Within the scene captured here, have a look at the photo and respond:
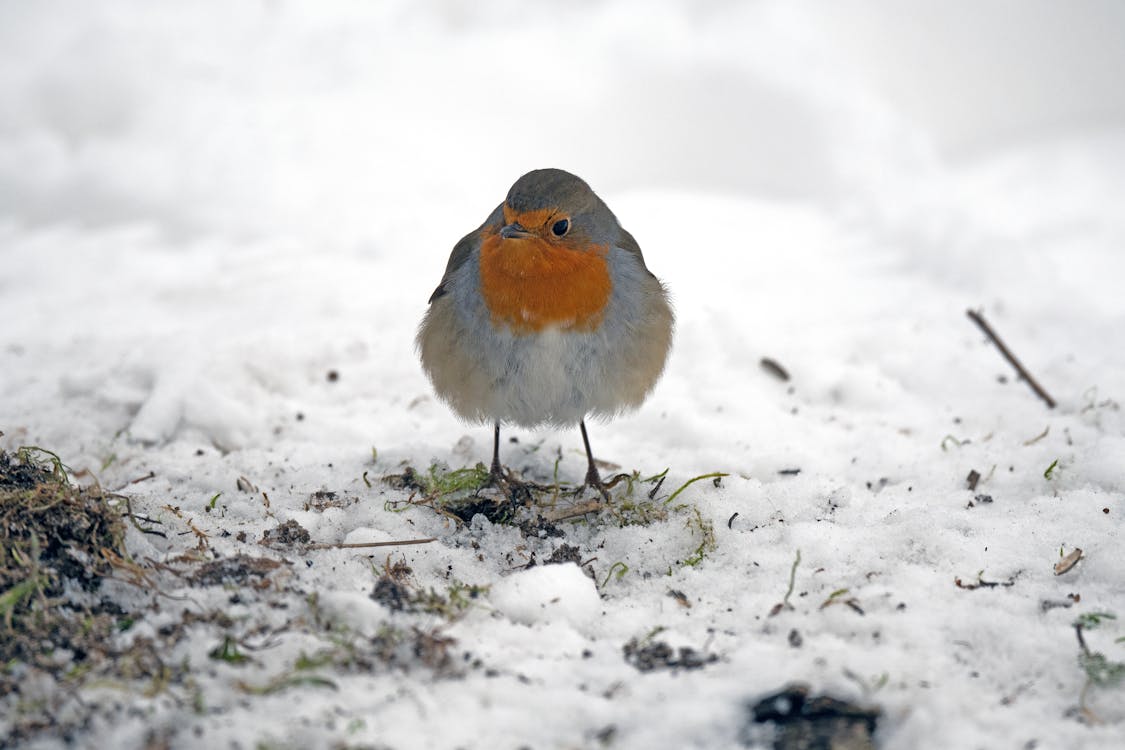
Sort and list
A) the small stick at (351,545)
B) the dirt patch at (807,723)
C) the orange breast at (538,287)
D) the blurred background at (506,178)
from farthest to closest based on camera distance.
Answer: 1. the blurred background at (506,178)
2. the orange breast at (538,287)
3. the small stick at (351,545)
4. the dirt patch at (807,723)

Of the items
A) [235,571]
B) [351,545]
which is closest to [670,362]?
[351,545]

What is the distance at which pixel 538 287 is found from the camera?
341cm

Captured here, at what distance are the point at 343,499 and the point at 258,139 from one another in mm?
5011

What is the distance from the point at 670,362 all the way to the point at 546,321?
176 centimetres

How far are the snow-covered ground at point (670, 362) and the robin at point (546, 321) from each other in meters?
0.47

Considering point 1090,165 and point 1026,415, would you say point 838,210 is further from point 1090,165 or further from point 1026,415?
point 1026,415

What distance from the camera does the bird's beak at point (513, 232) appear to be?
3.43m

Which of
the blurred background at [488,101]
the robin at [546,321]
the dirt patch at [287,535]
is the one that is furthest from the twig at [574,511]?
the blurred background at [488,101]

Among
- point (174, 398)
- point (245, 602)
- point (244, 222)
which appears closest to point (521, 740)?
point (245, 602)

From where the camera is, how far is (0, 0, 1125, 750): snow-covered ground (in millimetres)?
2240

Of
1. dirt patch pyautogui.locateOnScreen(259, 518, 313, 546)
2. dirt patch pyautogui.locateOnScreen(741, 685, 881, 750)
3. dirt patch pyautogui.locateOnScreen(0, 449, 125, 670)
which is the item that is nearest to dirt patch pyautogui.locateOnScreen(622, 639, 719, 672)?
dirt patch pyautogui.locateOnScreen(741, 685, 881, 750)

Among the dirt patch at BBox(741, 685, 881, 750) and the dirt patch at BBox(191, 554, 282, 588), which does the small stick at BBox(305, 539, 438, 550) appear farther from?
the dirt patch at BBox(741, 685, 881, 750)

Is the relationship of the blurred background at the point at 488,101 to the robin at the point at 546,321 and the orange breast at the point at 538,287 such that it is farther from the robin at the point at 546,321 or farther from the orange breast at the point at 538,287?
the orange breast at the point at 538,287

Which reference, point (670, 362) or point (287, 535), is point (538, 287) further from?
point (670, 362)
